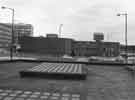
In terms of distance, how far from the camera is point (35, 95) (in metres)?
6.66

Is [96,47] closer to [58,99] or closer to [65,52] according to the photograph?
[65,52]

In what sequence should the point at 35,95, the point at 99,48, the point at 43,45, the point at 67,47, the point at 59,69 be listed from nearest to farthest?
the point at 35,95, the point at 59,69, the point at 43,45, the point at 99,48, the point at 67,47

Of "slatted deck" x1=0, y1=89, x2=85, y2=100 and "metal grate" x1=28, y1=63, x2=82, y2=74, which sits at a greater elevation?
"metal grate" x1=28, y1=63, x2=82, y2=74

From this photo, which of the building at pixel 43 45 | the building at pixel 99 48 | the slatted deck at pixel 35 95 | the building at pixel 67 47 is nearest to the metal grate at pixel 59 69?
the slatted deck at pixel 35 95

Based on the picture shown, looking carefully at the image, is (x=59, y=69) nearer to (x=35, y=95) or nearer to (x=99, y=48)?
(x=35, y=95)

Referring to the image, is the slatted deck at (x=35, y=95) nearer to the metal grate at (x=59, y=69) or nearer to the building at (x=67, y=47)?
the metal grate at (x=59, y=69)

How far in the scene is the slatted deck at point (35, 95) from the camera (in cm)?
634

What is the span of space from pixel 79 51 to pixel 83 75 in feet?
152

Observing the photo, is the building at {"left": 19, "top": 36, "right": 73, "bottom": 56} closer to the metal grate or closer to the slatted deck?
the metal grate

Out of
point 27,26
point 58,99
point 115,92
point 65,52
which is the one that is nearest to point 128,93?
point 115,92

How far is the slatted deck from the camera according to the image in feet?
20.8

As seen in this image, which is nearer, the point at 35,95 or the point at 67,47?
the point at 35,95

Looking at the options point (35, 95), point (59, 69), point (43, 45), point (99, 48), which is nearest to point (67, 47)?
point (43, 45)

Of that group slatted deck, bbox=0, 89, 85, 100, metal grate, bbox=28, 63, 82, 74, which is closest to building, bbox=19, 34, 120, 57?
metal grate, bbox=28, 63, 82, 74
